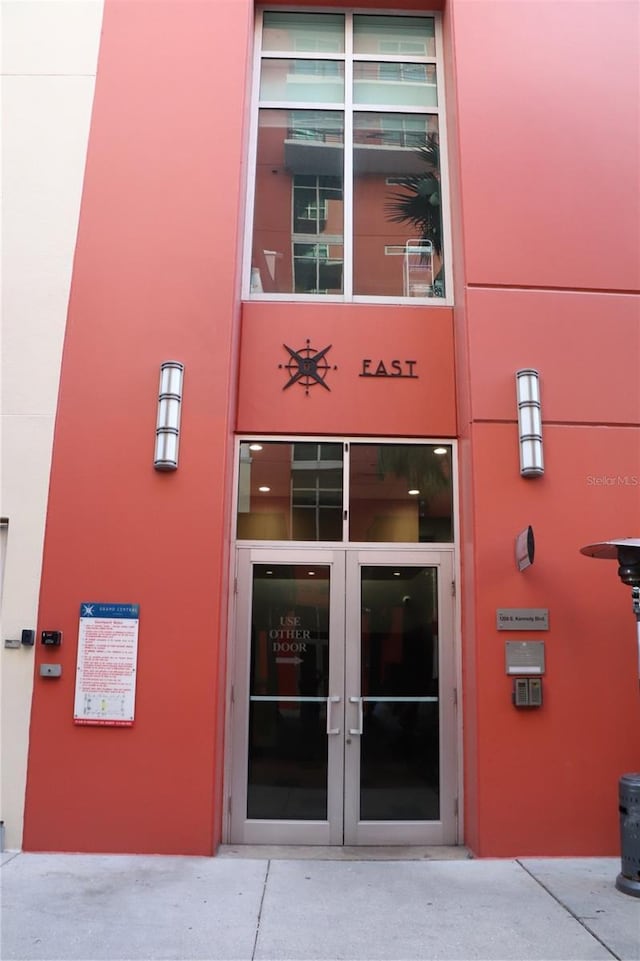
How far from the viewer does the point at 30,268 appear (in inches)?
247

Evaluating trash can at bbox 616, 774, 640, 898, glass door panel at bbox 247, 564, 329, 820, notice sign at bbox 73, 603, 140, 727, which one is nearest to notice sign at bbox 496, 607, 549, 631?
trash can at bbox 616, 774, 640, 898

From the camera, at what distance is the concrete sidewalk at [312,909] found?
3.92m

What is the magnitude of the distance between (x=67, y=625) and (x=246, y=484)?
185 centimetres

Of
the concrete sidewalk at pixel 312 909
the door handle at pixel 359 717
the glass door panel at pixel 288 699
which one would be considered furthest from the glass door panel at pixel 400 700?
the concrete sidewalk at pixel 312 909

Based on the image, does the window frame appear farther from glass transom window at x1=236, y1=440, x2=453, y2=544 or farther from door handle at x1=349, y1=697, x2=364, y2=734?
door handle at x1=349, y1=697, x2=364, y2=734

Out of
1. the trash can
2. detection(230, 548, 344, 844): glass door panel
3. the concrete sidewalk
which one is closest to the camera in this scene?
the concrete sidewalk

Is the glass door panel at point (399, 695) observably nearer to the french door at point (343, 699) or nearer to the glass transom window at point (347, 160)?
the french door at point (343, 699)

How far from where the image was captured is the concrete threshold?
539 cm

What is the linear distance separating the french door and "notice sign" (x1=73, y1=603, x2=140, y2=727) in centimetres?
86

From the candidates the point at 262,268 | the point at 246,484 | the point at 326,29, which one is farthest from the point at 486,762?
the point at 326,29

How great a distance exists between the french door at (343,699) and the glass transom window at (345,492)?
0.20 metres

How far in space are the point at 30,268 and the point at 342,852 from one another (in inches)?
219

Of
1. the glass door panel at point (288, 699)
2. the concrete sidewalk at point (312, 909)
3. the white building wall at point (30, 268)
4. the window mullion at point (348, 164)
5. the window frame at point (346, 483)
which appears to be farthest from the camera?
the window mullion at point (348, 164)

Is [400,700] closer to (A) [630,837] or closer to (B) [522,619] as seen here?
(B) [522,619]
